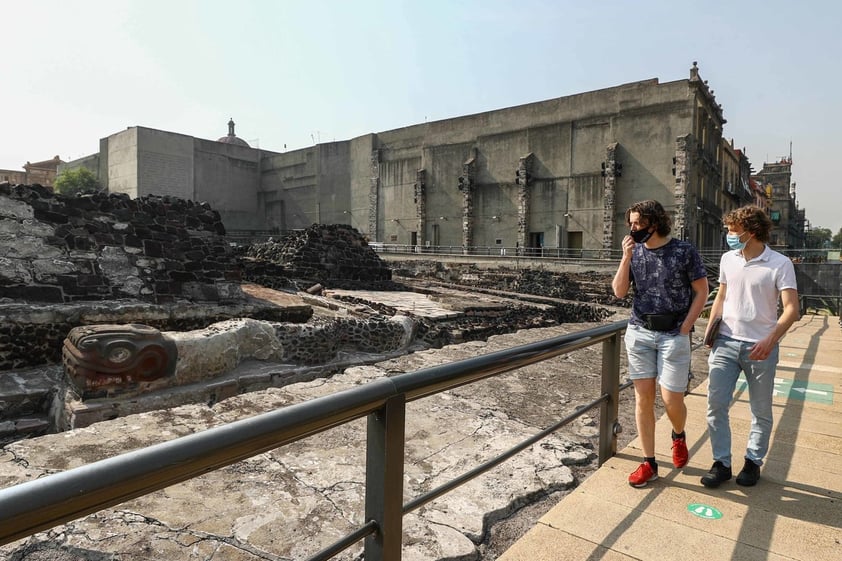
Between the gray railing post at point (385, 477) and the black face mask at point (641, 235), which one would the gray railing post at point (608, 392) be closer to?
the black face mask at point (641, 235)

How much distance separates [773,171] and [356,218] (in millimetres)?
58786

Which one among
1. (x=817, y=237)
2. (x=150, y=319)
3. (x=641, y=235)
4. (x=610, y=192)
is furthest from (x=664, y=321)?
(x=817, y=237)

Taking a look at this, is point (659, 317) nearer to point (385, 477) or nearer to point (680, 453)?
point (680, 453)

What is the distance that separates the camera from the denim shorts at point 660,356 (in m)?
2.66

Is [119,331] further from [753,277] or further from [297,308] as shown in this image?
[753,277]

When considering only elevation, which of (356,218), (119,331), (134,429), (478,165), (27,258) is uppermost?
(478,165)

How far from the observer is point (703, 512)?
2367 mm

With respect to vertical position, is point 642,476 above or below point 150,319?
below

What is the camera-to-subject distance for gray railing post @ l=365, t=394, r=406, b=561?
1383 mm

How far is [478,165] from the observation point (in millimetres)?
32312

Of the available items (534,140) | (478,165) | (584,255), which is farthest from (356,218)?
(584,255)

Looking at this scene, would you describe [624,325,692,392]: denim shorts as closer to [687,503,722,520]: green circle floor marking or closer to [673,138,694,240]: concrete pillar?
[687,503,722,520]: green circle floor marking

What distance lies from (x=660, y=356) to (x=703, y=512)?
2.55 feet

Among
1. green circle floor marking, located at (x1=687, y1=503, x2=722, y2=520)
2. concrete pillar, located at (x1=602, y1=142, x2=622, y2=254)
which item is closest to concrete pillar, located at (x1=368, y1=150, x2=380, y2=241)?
concrete pillar, located at (x1=602, y1=142, x2=622, y2=254)
